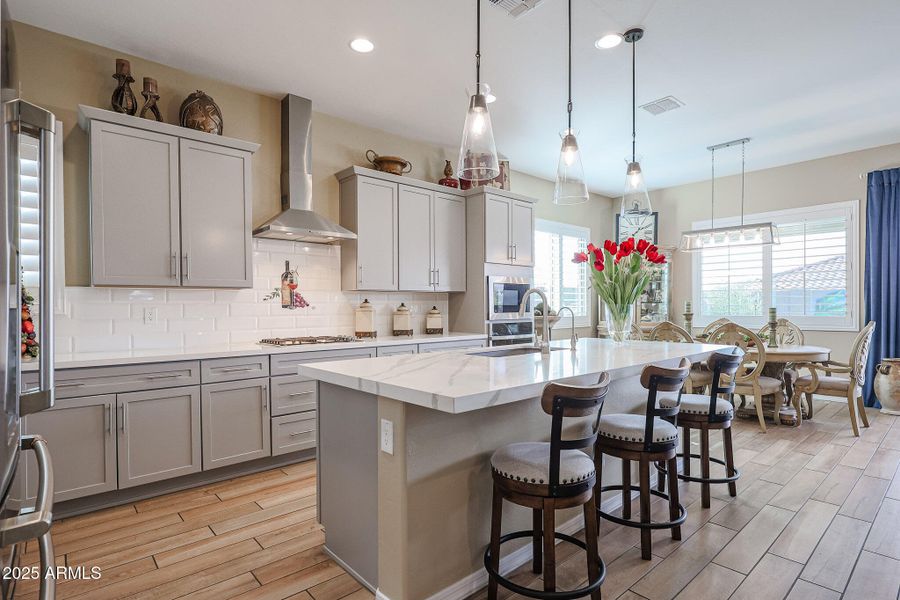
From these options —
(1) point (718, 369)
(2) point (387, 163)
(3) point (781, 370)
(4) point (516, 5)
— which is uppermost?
(4) point (516, 5)

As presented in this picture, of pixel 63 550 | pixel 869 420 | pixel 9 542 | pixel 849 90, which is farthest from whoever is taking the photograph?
pixel 869 420

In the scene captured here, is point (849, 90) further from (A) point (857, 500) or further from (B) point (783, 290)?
(A) point (857, 500)

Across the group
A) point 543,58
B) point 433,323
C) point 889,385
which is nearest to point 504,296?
point 433,323

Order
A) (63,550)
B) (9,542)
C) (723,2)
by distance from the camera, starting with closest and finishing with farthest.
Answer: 1. (9,542)
2. (63,550)
3. (723,2)

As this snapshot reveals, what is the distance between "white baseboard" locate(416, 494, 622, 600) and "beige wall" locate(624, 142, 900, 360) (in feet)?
16.6

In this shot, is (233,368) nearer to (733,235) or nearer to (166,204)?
(166,204)

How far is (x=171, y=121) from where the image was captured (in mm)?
3568

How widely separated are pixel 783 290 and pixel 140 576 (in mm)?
7003

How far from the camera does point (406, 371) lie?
205cm

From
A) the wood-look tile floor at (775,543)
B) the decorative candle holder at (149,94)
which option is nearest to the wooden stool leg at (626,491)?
the wood-look tile floor at (775,543)

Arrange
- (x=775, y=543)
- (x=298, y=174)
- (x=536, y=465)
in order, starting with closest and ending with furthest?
(x=536, y=465) < (x=775, y=543) < (x=298, y=174)

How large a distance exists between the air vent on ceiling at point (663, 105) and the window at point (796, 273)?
2.89 metres

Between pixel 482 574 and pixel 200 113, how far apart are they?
3.51 metres

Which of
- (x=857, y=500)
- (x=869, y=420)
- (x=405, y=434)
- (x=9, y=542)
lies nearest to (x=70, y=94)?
(x=405, y=434)
